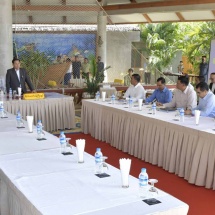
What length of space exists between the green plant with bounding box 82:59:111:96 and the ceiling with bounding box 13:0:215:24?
1.78 metres

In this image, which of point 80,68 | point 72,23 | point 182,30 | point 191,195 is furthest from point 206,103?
point 182,30

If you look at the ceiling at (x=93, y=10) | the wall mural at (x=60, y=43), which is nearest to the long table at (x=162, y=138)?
the wall mural at (x=60, y=43)

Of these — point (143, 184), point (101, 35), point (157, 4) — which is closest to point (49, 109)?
point (143, 184)

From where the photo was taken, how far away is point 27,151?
3.97 metres

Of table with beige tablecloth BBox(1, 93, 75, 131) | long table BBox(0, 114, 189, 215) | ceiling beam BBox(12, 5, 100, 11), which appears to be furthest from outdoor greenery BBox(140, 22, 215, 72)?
long table BBox(0, 114, 189, 215)

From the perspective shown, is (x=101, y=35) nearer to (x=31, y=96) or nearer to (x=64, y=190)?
(x=31, y=96)

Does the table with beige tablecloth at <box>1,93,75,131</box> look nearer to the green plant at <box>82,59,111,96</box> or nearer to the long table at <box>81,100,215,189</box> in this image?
the long table at <box>81,100,215,189</box>

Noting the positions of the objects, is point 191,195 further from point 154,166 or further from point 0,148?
point 0,148

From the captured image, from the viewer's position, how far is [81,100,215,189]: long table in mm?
4855

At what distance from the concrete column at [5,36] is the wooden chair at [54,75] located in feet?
5.12

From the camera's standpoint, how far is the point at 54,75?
12.2m

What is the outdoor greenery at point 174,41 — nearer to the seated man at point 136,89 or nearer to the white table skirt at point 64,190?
the seated man at point 136,89

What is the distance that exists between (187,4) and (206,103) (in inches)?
302

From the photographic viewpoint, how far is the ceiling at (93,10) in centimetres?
1276
